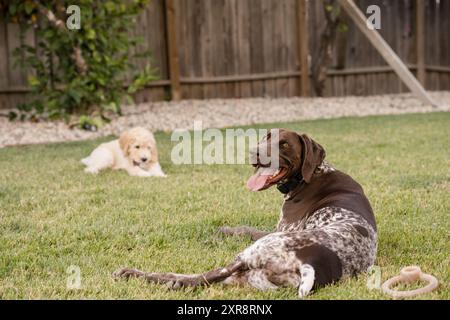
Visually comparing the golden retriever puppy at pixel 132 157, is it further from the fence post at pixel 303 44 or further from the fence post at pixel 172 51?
the fence post at pixel 303 44

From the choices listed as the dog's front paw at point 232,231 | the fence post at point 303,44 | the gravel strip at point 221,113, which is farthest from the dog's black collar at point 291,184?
the fence post at point 303,44

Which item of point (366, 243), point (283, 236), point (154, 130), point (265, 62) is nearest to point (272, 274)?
point (283, 236)

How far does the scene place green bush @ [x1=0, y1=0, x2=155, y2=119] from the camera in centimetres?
1208

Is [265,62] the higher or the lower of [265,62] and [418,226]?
the higher

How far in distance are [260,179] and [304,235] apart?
2.49 feet

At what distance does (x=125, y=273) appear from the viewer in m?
4.34

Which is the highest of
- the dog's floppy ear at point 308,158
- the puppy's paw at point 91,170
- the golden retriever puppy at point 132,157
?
the dog's floppy ear at point 308,158

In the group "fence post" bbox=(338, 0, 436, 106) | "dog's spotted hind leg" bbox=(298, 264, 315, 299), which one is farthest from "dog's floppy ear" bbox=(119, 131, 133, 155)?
"fence post" bbox=(338, 0, 436, 106)

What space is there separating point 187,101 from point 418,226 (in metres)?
10.1

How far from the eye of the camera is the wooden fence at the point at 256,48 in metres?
15.4

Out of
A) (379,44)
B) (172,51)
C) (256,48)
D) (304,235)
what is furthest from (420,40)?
(304,235)

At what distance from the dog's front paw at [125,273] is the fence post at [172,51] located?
11.2 metres
